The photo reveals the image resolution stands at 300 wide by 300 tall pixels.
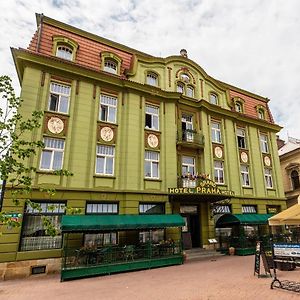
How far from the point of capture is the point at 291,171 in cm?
3028

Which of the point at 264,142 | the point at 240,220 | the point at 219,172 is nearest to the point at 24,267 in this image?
the point at 240,220

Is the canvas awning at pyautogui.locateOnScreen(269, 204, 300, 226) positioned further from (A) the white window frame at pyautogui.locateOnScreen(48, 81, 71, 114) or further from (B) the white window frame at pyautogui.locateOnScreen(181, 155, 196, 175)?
(A) the white window frame at pyautogui.locateOnScreen(48, 81, 71, 114)

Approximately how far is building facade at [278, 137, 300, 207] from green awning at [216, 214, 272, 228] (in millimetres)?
13123

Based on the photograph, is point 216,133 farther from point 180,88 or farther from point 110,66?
point 110,66

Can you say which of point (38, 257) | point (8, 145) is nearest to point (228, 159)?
point (38, 257)

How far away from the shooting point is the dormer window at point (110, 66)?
1778cm

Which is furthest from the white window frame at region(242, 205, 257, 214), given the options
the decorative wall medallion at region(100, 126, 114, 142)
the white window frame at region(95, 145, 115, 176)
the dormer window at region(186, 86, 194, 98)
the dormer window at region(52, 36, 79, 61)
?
the dormer window at region(52, 36, 79, 61)

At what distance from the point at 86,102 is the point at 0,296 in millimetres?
11143

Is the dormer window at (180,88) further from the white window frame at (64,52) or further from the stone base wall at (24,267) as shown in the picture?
the stone base wall at (24,267)

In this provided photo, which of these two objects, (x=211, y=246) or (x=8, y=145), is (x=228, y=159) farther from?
(x=8, y=145)

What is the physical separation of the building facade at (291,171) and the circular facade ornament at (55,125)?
88.5ft

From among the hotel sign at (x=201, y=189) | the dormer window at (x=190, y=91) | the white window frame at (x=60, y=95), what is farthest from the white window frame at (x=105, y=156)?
the dormer window at (x=190, y=91)

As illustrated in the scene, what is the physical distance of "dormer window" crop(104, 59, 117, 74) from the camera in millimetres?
17781

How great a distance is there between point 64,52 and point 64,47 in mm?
334
